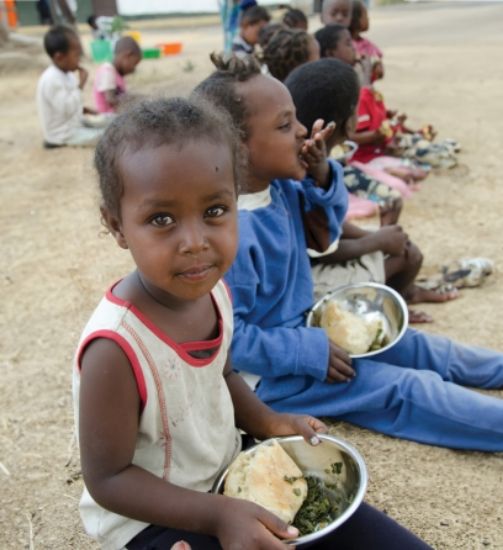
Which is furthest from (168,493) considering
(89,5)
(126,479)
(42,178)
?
(89,5)

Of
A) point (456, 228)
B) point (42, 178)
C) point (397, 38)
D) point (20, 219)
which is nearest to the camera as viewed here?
point (456, 228)

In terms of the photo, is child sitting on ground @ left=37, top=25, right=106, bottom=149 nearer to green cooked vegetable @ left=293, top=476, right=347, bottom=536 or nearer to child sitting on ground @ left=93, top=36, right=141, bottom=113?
child sitting on ground @ left=93, top=36, right=141, bottom=113

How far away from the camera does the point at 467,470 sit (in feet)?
6.15

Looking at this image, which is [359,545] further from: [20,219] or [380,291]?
[20,219]

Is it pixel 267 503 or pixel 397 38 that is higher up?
pixel 267 503

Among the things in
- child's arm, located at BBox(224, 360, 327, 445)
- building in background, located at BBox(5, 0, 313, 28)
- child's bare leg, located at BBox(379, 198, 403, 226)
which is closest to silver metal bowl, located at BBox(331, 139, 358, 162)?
child's bare leg, located at BBox(379, 198, 403, 226)

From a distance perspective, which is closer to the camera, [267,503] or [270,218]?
[267,503]

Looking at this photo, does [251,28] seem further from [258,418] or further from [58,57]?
[258,418]

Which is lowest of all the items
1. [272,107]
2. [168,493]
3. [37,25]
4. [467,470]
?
[37,25]

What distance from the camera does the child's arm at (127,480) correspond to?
1.11m

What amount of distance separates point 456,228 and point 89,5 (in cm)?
2016

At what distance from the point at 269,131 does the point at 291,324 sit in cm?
58

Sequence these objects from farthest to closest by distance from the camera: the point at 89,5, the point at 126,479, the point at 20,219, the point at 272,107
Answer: the point at 89,5 → the point at 20,219 → the point at 272,107 → the point at 126,479

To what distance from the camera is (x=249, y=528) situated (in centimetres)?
112
